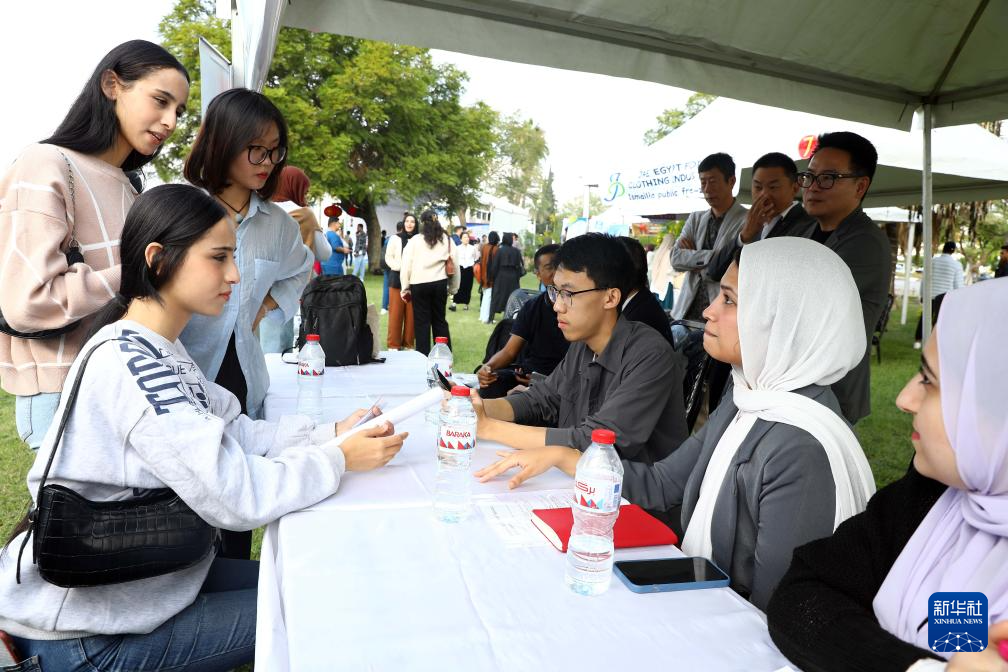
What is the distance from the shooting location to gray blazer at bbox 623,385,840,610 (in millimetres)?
1315

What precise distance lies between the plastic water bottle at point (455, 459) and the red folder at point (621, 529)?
0.19 metres

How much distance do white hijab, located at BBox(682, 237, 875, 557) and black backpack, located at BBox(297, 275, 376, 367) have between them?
89.8 inches

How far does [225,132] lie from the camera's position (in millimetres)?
2094

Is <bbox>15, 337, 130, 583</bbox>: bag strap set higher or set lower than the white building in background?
lower

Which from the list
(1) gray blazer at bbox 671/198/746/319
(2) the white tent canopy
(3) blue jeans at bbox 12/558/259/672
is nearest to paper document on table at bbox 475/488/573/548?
(3) blue jeans at bbox 12/558/259/672

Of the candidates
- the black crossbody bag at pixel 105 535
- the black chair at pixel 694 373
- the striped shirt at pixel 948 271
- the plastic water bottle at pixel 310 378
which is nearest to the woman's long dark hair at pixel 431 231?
the black chair at pixel 694 373

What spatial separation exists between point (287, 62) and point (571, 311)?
21106 mm

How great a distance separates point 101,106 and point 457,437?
4.72 feet

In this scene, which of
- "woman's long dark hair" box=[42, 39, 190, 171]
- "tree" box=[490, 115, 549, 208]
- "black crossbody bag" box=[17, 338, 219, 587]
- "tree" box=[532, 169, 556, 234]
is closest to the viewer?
"black crossbody bag" box=[17, 338, 219, 587]

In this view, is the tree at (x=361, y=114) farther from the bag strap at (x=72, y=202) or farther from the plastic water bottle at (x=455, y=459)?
the plastic water bottle at (x=455, y=459)

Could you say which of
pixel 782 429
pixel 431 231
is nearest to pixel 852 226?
pixel 782 429

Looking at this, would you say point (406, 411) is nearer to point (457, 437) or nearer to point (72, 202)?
point (457, 437)

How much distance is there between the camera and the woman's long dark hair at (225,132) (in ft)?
6.86

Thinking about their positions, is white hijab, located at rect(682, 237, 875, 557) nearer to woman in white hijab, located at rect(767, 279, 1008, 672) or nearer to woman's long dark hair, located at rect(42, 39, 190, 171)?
woman in white hijab, located at rect(767, 279, 1008, 672)
